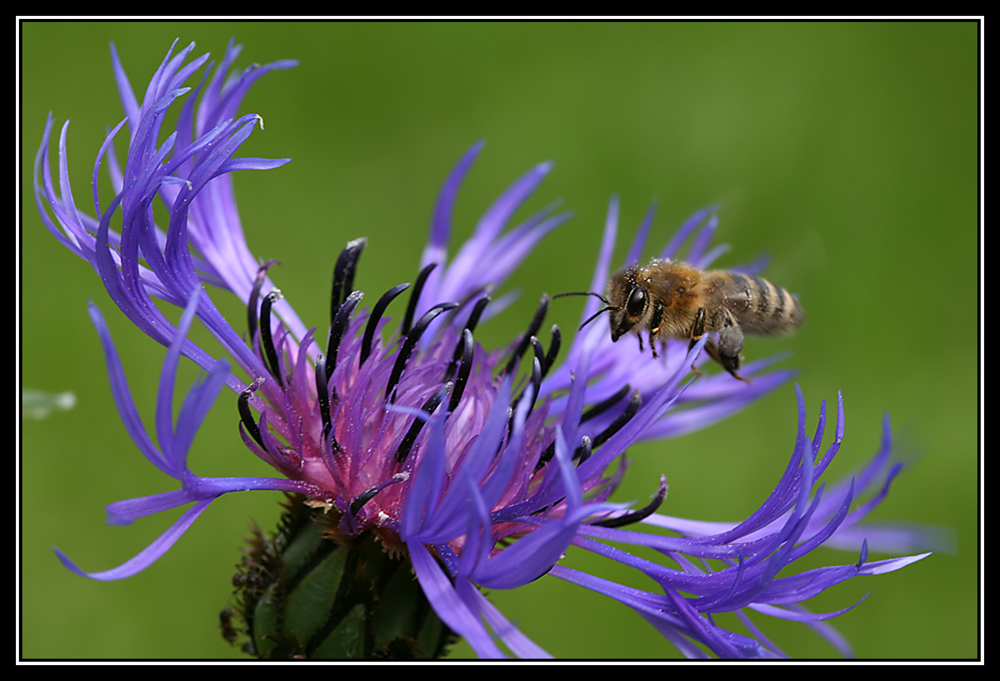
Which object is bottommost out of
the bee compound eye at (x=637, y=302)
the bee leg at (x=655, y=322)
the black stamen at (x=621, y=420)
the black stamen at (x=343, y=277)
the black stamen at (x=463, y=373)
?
the black stamen at (x=621, y=420)

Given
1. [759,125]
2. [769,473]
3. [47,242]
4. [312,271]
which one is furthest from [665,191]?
[47,242]

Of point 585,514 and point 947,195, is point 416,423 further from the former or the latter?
point 947,195

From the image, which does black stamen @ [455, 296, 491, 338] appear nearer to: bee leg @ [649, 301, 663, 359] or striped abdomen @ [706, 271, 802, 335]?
bee leg @ [649, 301, 663, 359]

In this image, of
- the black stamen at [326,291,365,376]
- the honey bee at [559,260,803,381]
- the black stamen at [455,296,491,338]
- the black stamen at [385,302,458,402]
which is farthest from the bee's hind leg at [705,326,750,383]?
the black stamen at [326,291,365,376]

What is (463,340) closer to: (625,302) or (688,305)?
(625,302)

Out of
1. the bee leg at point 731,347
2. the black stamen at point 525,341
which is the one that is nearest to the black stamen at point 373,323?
the black stamen at point 525,341

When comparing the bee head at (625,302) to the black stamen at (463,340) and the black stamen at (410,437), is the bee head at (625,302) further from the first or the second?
the black stamen at (410,437)
